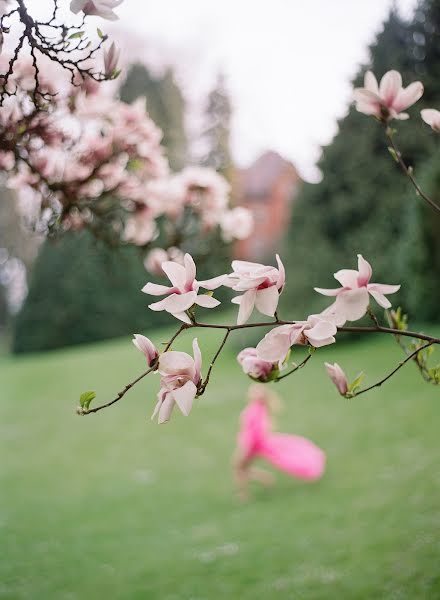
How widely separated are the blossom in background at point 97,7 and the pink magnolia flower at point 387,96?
0.53 meters

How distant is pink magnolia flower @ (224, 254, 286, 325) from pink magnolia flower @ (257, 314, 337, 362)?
4cm

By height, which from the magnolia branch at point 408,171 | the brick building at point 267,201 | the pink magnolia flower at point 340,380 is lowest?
the brick building at point 267,201

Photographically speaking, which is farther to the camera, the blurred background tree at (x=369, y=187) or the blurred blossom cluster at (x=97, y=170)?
the blurred background tree at (x=369, y=187)

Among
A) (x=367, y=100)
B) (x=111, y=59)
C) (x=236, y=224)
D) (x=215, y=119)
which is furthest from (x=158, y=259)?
(x=215, y=119)

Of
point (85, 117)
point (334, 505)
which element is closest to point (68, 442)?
point (334, 505)

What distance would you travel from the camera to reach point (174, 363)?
1.07 metres

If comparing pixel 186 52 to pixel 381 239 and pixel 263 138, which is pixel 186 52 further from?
pixel 381 239

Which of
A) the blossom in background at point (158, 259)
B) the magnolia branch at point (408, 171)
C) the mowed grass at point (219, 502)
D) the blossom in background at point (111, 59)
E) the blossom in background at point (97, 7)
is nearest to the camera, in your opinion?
the blossom in background at point (97, 7)

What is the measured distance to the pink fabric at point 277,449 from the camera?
4754 mm

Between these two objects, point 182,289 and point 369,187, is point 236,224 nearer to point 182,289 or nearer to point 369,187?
point 182,289

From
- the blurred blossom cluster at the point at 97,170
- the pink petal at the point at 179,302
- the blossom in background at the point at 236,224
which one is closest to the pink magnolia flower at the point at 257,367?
the pink petal at the point at 179,302

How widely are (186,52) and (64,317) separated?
9593 mm

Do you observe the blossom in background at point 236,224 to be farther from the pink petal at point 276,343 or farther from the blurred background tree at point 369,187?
the blurred background tree at point 369,187

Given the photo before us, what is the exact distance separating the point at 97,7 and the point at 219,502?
13.9 feet
